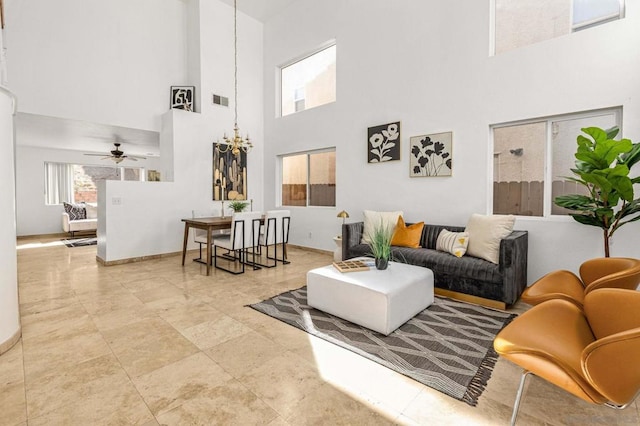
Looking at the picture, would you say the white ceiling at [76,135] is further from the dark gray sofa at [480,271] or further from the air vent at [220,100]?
the dark gray sofa at [480,271]

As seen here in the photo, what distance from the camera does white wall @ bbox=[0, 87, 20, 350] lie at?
82.7 inches

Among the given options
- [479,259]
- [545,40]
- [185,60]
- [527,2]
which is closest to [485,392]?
[479,259]

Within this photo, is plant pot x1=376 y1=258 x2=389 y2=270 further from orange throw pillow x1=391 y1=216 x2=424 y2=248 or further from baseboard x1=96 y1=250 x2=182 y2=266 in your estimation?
baseboard x1=96 y1=250 x2=182 y2=266

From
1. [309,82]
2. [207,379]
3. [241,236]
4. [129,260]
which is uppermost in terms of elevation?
[309,82]

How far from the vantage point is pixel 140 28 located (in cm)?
539

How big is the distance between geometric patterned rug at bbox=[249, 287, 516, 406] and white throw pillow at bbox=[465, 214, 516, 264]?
1.81ft

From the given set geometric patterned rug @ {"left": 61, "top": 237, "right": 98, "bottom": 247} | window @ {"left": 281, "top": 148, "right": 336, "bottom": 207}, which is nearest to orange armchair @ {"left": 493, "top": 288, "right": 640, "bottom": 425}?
window @ {"left": 281, "top": 148, "right": 336, "bottom": 207}

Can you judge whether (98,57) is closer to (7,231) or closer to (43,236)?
(7,231)

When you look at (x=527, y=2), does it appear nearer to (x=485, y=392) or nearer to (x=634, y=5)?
(x=634, y=5)

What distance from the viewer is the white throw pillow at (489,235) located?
3.07 metres

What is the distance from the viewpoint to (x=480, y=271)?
297 centimetres

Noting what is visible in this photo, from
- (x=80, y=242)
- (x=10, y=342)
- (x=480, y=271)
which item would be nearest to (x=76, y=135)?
(x=80, y=242)

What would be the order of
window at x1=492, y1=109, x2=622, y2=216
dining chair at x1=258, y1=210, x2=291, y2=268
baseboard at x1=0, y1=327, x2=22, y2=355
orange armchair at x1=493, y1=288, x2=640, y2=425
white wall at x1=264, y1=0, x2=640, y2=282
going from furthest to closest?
dining chair at x1=258, y1=210, x2=291, y2=268 → window at x1=492, y1=109, x2=622, y2=216 → white wall at x1=264, y1=0, x2=640, y2=282 → baseboard at x1=0, y1=327, x2=22, y2=355 → orange armchair at x1=493, y1=288, x2=640, y2=425

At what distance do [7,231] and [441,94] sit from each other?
4.61 m
